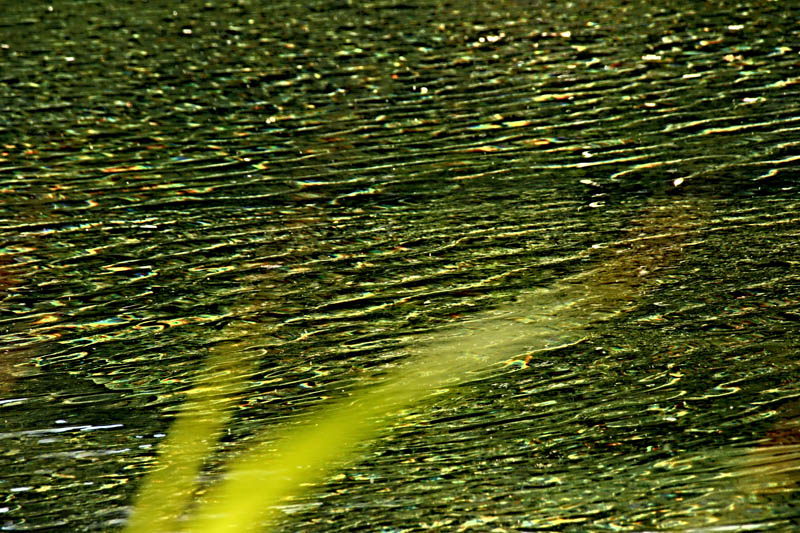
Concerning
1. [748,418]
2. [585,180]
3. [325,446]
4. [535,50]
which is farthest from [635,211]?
[535,50]

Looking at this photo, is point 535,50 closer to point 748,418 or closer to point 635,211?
point 635,211

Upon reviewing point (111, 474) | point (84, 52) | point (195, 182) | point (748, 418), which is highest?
point (84, 52)

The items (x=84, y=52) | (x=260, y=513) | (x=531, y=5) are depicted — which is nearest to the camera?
(x=260, y=513)

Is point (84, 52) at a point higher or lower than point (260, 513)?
higher

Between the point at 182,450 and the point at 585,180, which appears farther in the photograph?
the point at 585,180

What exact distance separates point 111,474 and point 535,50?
25.9 feet

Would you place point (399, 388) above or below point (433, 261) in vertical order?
below

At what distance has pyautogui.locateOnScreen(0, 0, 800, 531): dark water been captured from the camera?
12.8 ft

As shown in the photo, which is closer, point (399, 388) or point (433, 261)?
point (399, 388)

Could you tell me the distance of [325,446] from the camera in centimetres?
418

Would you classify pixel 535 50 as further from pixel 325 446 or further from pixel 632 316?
pixel 325 446

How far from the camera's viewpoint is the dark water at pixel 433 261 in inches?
153

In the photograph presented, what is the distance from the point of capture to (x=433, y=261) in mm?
6039

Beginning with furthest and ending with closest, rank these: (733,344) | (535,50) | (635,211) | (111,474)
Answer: (535,50) → (635,211) → (733,344) → (111,474)
